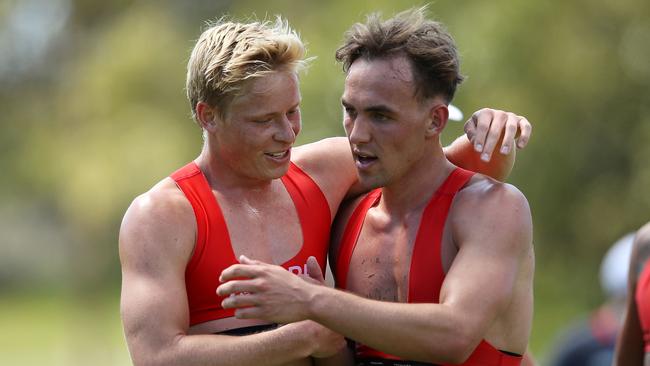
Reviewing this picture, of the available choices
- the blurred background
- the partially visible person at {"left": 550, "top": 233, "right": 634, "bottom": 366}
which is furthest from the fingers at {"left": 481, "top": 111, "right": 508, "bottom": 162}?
the blurred background

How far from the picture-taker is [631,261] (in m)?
6.00

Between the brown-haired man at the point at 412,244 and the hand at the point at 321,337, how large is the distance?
0.21 meters

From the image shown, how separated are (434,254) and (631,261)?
1450 mm

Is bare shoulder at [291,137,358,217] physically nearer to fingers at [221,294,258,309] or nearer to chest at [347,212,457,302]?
chest at [347,212,457,302]

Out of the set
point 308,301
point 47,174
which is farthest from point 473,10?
point 308,301

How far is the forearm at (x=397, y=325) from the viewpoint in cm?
453

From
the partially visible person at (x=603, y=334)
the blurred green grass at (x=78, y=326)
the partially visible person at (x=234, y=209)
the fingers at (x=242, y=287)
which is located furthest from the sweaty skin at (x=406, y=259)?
the blurred green grass at (x=78, y=326)

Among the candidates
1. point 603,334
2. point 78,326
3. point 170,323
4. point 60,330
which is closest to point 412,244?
point 170,323

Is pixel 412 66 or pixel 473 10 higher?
pixel 473 10

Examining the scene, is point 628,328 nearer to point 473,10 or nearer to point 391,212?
point 391,212

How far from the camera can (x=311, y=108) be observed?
59.0ft

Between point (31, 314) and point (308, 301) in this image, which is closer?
point (308, 301)

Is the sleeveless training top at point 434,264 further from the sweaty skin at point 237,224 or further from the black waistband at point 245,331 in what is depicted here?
the black waistband at point 245,331

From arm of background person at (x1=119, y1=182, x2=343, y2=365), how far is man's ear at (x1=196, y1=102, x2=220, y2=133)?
50cm
